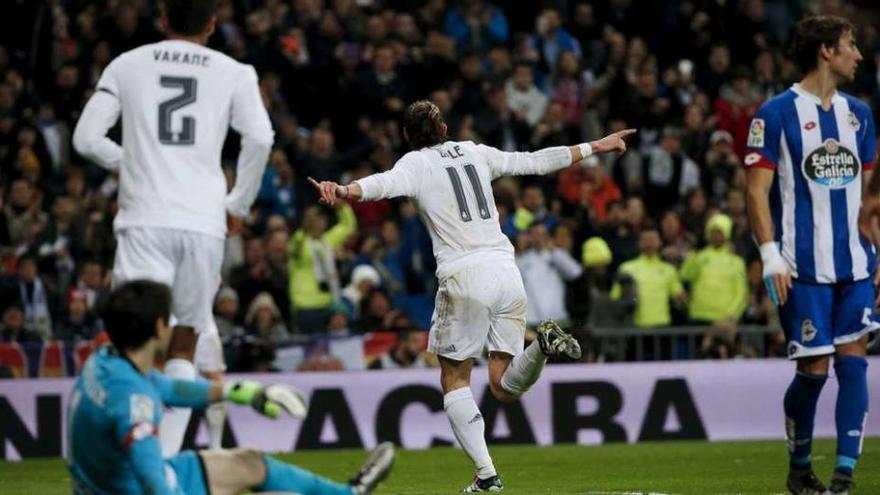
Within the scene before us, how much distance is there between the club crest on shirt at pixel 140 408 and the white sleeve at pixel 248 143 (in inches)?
86.8

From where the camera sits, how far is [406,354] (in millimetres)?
18266

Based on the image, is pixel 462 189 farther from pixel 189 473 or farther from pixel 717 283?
pixel 717 283

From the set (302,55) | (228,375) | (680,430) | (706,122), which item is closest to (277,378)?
(228,375)

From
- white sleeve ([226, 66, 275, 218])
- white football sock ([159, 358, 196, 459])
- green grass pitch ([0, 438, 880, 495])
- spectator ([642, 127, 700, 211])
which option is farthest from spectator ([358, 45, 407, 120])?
white football sock ([159, 358, 196, 459])

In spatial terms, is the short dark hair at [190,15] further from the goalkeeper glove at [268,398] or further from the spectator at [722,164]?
the spectator at [722,164]

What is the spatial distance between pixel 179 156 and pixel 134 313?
1987mm

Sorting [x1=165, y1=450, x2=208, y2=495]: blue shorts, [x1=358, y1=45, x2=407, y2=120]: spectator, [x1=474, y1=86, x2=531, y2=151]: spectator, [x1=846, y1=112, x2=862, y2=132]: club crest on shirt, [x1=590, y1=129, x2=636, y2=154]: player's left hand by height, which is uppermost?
[x1=358, y1=45, x2=407, y2=120]: spectator

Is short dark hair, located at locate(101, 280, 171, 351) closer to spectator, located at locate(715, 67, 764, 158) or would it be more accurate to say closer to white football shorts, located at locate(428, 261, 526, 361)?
white football shorts, located at locate(428, 261, 526, 361)

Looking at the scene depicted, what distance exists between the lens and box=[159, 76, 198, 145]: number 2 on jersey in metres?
9.24

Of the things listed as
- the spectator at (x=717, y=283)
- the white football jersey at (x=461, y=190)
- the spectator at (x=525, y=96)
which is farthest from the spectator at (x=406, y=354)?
the white football jersey at (x=461, y=190)

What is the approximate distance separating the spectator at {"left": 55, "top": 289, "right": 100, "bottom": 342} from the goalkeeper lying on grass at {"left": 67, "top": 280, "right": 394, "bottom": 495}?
429 inches

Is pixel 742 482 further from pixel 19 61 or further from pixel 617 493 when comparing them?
pixel 19 61

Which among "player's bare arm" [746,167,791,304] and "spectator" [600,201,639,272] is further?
"spectator" [600,201,639,272]

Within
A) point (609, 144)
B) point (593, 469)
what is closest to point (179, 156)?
point (609, 144)
